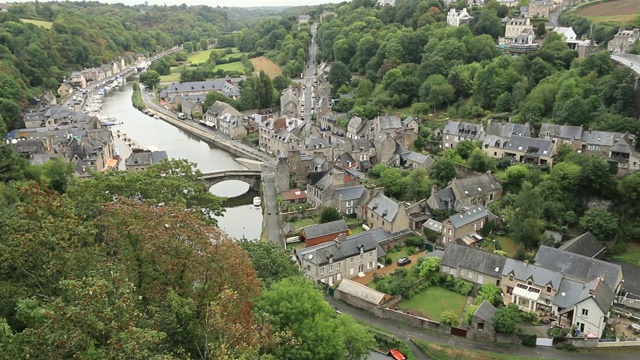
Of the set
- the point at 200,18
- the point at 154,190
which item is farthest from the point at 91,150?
the point at 200,18

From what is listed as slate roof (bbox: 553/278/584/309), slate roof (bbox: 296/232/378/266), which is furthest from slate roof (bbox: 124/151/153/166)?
slate roof (bbox: 553/278/584/309)

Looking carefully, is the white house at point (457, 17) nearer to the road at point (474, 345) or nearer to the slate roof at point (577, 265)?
the slate roof at point (577, 265)

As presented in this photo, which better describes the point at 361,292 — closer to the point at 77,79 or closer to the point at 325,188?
the point at 325,188

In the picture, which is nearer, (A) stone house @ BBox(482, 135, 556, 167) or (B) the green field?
(A) stone house @ BBox(482, 135, 556, 167)

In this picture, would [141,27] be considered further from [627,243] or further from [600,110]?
[627,243]

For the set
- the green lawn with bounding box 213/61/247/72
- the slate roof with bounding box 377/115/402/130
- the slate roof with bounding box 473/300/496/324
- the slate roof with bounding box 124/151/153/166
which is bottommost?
the slate roof with bounding box 473/300/496/324

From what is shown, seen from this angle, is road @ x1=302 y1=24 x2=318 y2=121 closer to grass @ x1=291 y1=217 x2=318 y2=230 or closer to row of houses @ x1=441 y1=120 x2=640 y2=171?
row of houses @ x1=441 y1=120 x2=640 y2=171

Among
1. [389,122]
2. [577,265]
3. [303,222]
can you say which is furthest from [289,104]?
[577,265]

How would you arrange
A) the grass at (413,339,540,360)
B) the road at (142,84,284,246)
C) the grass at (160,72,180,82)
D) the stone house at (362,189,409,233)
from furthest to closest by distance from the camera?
the grass at (160,72,180,82) < the road at (142,84,284,246) < the stone house at (362,189,409,233) < the grass at (413,339,540,360)
